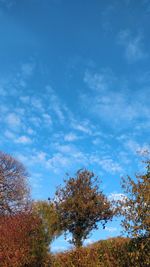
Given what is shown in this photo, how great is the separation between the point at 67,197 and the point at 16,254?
1971cm

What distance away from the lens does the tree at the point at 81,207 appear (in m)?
51.2

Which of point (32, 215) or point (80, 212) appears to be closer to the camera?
point (32, 215)

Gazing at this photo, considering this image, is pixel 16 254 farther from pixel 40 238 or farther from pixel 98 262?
pixel 98 262

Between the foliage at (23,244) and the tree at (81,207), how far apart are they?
1332 centimetres

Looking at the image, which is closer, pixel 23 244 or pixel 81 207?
pixel 23 244

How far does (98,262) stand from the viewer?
910 inches

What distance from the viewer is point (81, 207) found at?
5166 cm

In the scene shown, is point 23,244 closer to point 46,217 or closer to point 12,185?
point 46,217

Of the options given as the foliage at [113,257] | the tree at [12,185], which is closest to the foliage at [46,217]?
the foliage at [113,257]

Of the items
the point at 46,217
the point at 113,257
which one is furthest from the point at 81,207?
the point at 113,257

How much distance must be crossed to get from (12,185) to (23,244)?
99.7 ft

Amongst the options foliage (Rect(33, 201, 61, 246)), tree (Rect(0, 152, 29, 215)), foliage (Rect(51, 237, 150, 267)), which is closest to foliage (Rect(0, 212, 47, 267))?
foliage (Rect(33, 201, 61, 246))

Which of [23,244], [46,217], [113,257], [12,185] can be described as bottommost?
[113,257]

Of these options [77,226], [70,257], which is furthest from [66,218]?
[70,257]
